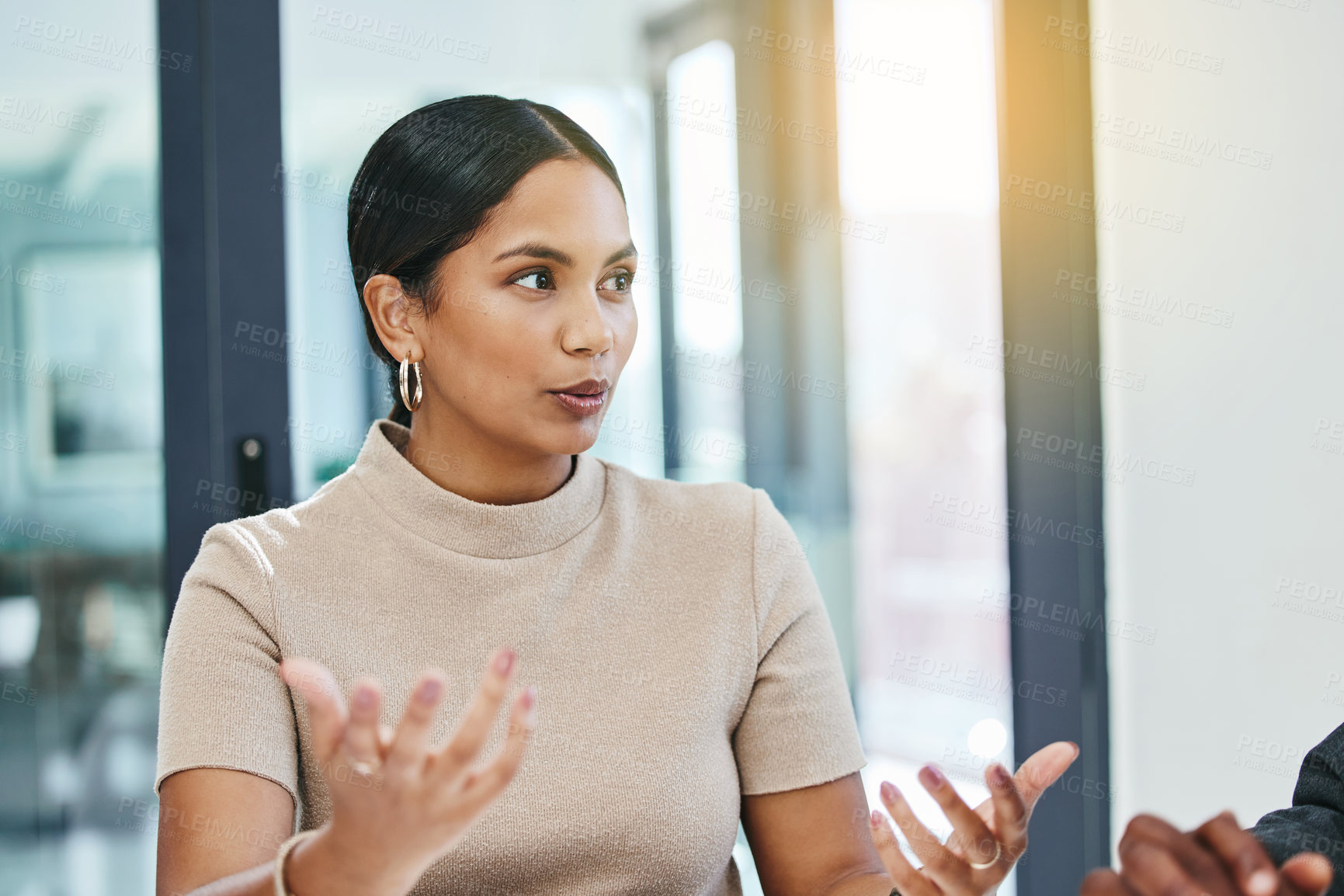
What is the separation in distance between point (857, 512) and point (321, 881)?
5.51ft

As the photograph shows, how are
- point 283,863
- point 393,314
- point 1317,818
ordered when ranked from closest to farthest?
point 283,863 → point 1317,818 → point 393,314

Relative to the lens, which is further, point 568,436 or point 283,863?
point 568,436

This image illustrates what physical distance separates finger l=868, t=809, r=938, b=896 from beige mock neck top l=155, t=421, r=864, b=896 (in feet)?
0.98

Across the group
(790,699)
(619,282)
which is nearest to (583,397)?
(619,282)

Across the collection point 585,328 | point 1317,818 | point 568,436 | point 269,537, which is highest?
point 585,328

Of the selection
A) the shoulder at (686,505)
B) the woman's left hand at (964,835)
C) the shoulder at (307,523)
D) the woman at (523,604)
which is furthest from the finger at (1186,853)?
the shoulder at (307,523)

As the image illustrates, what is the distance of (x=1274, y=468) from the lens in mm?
1587

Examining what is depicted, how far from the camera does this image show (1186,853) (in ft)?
2.58

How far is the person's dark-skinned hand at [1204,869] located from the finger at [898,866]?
0.56 feet

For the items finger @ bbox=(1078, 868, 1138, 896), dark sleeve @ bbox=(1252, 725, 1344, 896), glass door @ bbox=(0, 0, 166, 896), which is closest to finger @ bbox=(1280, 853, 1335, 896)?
finger @ bbox=(1078, 868, 1138, 896)

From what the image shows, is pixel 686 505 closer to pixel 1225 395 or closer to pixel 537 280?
pixel 537 280

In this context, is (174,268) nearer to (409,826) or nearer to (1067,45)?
(409,826)

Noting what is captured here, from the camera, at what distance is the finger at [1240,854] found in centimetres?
73

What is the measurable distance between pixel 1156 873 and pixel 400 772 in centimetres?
52
